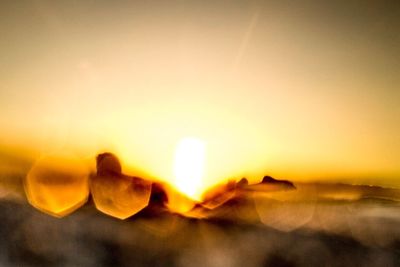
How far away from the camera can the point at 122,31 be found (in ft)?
2.52

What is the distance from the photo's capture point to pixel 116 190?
2.48 ft

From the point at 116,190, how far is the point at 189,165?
12cm

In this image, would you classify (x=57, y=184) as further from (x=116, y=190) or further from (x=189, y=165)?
(x=189, y=165)

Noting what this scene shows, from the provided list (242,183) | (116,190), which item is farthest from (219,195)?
(116,190)

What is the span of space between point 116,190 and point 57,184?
94 mm

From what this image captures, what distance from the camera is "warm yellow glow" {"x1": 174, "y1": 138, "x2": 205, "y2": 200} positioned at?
30.1 inches

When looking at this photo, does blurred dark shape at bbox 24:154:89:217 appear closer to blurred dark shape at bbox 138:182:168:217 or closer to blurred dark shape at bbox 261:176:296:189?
blurred dark shape at bbox 138:182:168:217

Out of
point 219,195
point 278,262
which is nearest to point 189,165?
point 219,195

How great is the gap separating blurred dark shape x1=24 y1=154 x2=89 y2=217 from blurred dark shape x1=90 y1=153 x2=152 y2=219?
2cm

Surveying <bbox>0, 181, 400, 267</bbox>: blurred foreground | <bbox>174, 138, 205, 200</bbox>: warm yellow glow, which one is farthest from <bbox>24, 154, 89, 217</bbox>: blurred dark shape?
<bbox>174, 138, 205, 200</bbox>: warm yellow glow

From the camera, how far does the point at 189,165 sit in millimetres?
769

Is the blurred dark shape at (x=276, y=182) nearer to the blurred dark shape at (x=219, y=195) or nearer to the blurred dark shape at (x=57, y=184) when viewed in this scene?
the blurred dark shape at (x=219, y=195)

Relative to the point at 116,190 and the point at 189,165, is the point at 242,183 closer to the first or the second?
the point at 189,165

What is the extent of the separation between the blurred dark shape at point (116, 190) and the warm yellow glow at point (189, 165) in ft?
0.16
